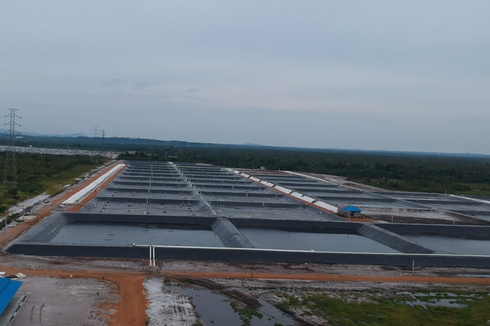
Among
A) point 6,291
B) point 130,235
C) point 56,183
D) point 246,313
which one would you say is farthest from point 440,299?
point 56,183

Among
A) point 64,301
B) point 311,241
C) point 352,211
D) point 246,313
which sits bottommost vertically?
point 311,241

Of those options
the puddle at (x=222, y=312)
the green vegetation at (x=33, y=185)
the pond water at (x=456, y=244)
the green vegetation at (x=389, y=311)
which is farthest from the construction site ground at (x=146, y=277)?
the green vegetation at (x=33, y=185)

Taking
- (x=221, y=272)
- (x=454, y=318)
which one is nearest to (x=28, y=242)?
(x=221, y=272)

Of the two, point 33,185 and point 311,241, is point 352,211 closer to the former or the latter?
point 311,241

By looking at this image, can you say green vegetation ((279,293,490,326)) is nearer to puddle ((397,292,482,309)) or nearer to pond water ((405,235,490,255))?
puddle ((397,292,482,309))

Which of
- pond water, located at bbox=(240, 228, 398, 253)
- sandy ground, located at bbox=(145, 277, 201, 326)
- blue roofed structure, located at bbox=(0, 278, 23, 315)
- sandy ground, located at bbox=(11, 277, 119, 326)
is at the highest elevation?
blue roofed structure, located at bbox=(0, 278, 23, 315)

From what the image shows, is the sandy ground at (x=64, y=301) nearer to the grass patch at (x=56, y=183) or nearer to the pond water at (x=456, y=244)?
the pond water at (x=456, y=244)

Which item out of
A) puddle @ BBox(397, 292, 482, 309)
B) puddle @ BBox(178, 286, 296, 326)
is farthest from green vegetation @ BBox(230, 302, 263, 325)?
puddle @ BBox(397, 292, 482, 309)
